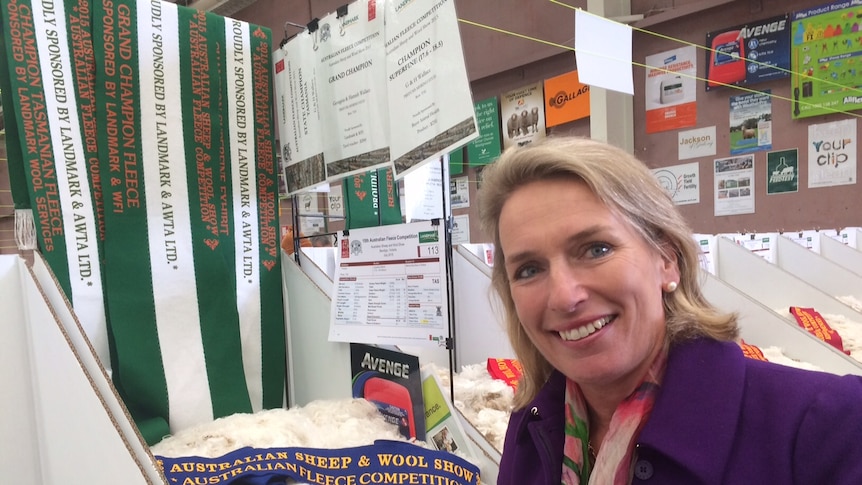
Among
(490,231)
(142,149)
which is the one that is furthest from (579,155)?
(142,149)

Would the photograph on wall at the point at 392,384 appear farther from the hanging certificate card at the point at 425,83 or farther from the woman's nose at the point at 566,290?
the woman's nose at the point at 566,290

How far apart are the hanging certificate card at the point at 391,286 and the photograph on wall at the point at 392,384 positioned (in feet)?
0.14

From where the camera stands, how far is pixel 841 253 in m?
3.38

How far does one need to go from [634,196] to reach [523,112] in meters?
5.02

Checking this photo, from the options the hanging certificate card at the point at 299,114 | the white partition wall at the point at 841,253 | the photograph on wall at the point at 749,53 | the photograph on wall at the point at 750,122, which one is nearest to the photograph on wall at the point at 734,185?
the photograph on wall at the point at 750,122

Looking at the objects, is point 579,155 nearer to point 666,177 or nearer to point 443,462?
point 443,462

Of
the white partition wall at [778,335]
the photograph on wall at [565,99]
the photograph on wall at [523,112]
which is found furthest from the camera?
the photograph on wall at [523,112]

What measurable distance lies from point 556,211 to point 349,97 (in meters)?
1.00

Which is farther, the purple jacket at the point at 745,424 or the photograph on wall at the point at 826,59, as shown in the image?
the photograph on wall at the point at 826,59

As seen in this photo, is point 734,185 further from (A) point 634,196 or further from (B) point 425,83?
(A) point 634,196

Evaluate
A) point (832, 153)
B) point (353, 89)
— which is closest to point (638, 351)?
point (353, 89)

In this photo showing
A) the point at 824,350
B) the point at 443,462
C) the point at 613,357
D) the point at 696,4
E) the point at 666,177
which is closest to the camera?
the point at 613,357

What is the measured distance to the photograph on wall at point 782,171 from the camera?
13.8 ft

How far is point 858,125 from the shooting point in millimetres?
3908
